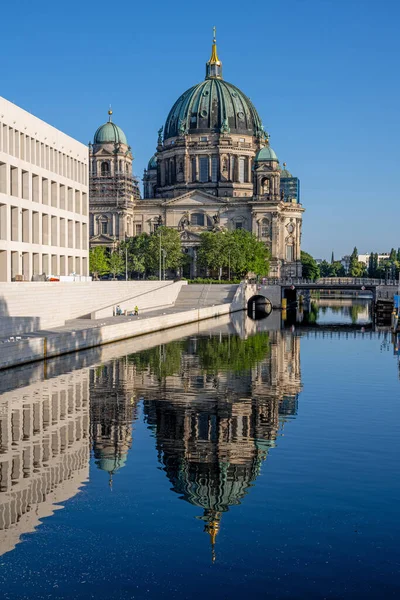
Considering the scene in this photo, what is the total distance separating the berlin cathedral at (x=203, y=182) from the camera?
136 m

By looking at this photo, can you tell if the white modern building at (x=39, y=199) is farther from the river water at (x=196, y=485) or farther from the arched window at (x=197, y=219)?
the arched window at (x=197, y=219)

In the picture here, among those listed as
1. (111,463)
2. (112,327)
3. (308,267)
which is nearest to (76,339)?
(112,327)

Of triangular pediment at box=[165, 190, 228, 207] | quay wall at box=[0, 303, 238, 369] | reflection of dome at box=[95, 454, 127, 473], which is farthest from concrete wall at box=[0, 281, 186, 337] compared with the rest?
triangular pediment at box=[165, 190, 228, 207]

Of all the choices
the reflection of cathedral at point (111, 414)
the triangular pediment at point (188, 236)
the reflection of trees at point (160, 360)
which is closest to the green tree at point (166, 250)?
the triangular pediment at point (188, 236)

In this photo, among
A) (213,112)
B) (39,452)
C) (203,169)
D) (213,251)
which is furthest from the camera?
(213,112)

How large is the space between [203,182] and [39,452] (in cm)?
12498

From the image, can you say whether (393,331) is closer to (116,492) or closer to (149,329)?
(149,329)

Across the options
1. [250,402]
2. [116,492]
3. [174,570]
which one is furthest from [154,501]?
[250,402]

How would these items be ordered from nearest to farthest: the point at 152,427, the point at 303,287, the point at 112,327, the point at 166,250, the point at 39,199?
the point at 152,427, the point at 112,327, the point at 39,199, the point at 303,287, the point at 166,250

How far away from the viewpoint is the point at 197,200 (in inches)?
→ 5507

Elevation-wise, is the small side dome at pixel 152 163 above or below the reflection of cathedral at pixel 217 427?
above

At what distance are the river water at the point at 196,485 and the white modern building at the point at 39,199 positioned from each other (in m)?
21.8

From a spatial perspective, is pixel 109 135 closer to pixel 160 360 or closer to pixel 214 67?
pixel 214 67

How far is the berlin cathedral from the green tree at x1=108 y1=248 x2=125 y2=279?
12.7m
